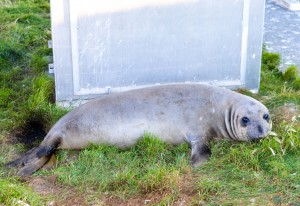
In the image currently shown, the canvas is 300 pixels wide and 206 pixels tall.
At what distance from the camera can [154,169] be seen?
4941 millimetres

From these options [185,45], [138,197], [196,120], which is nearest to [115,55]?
[185,45]

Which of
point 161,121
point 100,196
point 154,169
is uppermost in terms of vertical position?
point 161,121

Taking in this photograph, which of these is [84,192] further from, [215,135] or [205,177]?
[215,135]

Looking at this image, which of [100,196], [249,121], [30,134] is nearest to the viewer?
[100,196]

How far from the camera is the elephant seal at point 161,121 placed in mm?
5527

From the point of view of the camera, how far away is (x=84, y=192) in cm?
481

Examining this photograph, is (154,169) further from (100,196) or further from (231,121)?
(231,121)

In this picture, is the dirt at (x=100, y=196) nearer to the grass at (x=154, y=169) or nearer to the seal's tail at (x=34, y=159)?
the grass at (x=154, y=169)

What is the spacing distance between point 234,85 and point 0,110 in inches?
108

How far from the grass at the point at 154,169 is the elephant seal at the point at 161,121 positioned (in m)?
0.11

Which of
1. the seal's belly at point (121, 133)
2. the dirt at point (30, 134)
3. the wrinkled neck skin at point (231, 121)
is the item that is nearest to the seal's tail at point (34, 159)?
the seal's belly at point (121, 133)

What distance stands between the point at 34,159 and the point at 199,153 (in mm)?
1530

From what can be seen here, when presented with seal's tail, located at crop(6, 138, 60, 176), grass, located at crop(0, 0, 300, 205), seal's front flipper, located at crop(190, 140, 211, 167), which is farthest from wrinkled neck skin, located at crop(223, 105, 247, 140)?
seal's tail, located at crop(6, 138, 60, 176)

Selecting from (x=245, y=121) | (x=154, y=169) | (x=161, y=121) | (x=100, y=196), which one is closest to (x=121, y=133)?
(x=161, y=121)
